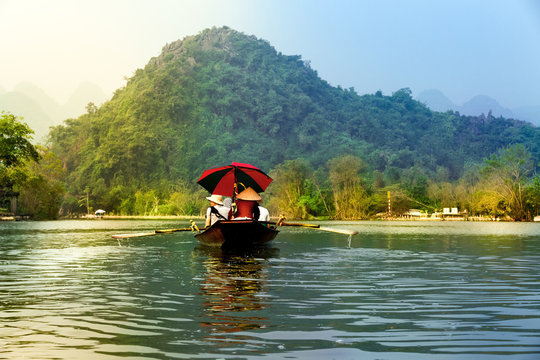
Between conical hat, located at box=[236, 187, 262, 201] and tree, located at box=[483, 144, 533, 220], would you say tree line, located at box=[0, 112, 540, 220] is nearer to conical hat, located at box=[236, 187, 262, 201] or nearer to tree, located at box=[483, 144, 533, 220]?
tree, located at box=[483, 144, 533, 220]

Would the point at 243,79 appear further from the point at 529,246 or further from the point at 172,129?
the point at 529,246

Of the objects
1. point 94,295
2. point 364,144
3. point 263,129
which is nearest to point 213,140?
point 263,129

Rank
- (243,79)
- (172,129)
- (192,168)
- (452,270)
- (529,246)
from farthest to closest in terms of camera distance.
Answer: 1. (243,79)
2. (172,129)
3. (192,168)
4. (529,246)
5. (452,270)

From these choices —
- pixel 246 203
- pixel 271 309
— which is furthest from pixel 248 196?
pixel 271 309

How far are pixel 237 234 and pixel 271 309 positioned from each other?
11.1 m

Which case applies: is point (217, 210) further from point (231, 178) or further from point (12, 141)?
point (12, 141)

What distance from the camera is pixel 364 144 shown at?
406 feet

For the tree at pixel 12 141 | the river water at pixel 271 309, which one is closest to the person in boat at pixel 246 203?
the river water at pixel 271 309

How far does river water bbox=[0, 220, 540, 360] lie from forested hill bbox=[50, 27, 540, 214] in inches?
3334

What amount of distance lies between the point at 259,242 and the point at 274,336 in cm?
1413

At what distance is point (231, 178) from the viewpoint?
2378cm

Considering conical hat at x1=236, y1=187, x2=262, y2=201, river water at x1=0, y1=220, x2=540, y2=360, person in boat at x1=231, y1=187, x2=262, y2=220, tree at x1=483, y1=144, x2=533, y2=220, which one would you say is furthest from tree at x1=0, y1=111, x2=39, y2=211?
tree at x1=483, y1=144, x2=533, y2=220

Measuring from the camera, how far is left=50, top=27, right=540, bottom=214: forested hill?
111 metres

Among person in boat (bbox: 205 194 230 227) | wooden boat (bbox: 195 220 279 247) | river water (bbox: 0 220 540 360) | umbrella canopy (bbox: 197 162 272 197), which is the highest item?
umbrella canopy (bbox: 197 162 272 197)
